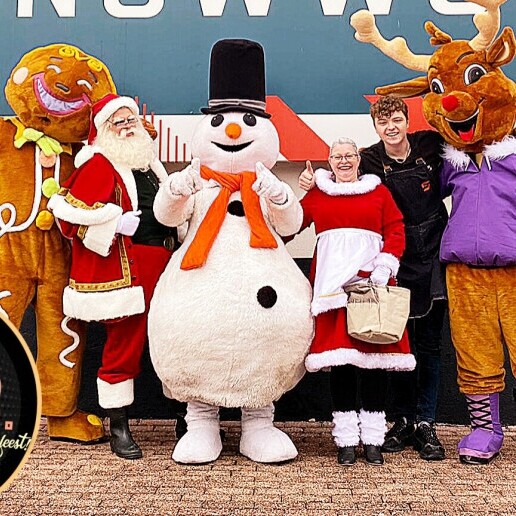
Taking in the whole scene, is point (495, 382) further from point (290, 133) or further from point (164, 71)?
point (164, 71)

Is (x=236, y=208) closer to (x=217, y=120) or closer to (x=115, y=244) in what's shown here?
(x=217, y=120)

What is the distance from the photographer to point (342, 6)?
11.8 feet

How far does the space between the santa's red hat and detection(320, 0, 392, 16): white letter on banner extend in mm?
1142

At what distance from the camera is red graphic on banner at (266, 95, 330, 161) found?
3.54 meters

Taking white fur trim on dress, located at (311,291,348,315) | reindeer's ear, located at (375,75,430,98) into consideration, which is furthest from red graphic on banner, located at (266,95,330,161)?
white fur trim on dress, located at (311,291,348,315)

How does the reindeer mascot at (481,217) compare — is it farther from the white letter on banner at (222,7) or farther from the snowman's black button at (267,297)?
the white letter on banner at (222,7)

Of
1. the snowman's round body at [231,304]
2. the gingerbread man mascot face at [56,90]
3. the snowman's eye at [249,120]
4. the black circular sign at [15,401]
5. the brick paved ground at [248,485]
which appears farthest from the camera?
the gingerbread man mascot face at [56,90]

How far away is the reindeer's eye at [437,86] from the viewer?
2938mm

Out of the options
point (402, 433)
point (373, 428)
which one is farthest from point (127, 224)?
point (402, 433)

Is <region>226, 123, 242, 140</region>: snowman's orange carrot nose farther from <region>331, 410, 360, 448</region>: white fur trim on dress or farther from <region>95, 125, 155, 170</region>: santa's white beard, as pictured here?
<region>331, 410, 360, 448</region>: white fur trim on dress

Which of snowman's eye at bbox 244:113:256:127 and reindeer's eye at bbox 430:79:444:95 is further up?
reindeer's eye at bbox 430:79:444:95

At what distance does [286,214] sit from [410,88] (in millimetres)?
779

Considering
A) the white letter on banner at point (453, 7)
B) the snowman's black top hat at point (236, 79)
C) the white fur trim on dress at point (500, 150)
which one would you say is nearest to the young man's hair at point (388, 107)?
the white fur trim on dress at point (500, 150)

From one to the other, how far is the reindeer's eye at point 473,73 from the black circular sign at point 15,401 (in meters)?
2.05
